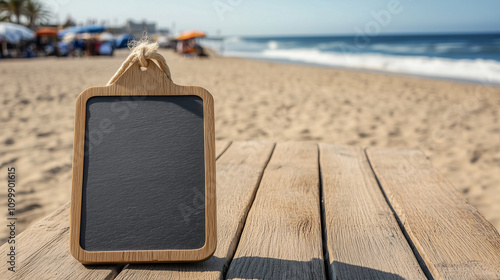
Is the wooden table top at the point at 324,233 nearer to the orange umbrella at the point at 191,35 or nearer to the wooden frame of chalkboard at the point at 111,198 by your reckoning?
the wooden frame of chalkboard at the point at 111,198

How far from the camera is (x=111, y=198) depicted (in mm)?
925

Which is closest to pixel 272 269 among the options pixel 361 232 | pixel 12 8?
pixel 361 232

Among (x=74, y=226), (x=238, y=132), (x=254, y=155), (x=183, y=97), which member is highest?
(x=183, y=97)

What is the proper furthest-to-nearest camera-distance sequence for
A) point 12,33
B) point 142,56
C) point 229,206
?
point 12,33
point 229,206
point 142,56

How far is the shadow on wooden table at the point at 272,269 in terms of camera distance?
864mm

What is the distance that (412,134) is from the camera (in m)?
4.62

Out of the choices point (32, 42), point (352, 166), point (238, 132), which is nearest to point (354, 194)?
point (352, 166)

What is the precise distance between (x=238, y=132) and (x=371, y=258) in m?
3.59

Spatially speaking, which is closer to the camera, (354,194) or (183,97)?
(183,97)

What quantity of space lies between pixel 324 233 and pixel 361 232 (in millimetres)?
102

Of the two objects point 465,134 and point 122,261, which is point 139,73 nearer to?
point 122,261

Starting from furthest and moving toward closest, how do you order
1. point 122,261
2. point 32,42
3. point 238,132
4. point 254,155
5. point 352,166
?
point 32,42 → point 238,132 → point 254,155 → point 352,166 → point 122,261

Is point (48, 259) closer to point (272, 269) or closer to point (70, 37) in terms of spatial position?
point (272, 269)

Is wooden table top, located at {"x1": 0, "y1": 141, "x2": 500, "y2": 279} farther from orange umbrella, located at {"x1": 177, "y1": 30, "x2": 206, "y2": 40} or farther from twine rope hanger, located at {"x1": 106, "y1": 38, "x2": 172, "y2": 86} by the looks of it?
orange umbrella, located at {"x1": 177, "y1": 30, "x2": 206, "y2": 40}
